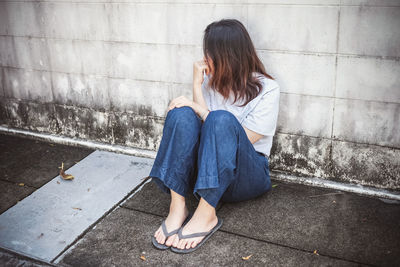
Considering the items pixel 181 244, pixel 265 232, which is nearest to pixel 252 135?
pixel 265 232

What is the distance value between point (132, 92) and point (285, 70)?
5.23 feet

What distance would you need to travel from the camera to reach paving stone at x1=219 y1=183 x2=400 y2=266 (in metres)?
2.62

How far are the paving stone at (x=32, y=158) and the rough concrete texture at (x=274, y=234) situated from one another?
106cm

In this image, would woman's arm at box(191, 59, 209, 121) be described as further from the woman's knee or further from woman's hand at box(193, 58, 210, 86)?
the woman's knee

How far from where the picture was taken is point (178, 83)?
3748mm

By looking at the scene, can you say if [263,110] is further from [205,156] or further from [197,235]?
[197,235]

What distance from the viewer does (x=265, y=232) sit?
9.28ft

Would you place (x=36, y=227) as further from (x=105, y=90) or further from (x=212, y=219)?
(x=105, y=90)

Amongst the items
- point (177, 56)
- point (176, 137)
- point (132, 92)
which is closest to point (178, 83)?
point (177, 56)

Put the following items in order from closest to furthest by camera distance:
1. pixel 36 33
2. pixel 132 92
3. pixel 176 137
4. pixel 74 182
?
1. pixel 176 137
2. pixel 74 182
3. pixel 132 92
4. pixel 36 33

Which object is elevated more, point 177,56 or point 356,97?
point 177,56

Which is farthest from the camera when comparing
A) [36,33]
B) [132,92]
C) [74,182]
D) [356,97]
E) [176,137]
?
[36,33]

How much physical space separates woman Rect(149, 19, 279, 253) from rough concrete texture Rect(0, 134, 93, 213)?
4.82 feet

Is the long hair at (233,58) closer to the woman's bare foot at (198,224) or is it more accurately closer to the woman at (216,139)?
the woman at (216,139)
